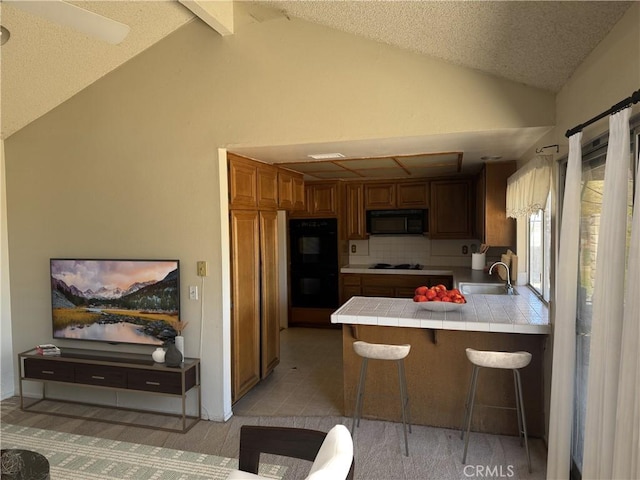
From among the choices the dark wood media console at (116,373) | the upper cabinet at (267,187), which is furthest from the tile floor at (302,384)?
A: the upper cabinet at (267,187)

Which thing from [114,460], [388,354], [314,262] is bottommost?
[114,460]

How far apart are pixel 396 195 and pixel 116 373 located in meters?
4.12

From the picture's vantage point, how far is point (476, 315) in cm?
323

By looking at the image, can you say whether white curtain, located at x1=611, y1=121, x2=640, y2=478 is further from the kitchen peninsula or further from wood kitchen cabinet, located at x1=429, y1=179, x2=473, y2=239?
wood kitchen cabinet, located at x1=429, y1=179, x2=473, y2=239

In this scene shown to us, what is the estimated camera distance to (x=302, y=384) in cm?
433

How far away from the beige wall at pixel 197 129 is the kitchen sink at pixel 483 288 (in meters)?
2.02

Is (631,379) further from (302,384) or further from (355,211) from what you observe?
(355,211)

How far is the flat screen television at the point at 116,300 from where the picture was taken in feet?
12.0

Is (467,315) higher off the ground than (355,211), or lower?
lower

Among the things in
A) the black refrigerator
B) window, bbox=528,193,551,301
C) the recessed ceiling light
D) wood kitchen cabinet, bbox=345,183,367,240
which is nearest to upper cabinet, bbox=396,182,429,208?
wood kitchen cabinet, bbox=345,183,367,240

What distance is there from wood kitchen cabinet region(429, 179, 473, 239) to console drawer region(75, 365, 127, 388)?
4.20 meters

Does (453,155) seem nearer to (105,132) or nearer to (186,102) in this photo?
(186,102)

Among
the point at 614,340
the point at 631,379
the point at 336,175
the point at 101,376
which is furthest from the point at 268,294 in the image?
the point at 631,379

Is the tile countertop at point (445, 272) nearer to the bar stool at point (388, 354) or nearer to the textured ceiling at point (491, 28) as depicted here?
the bar stool at point (388, 354)
